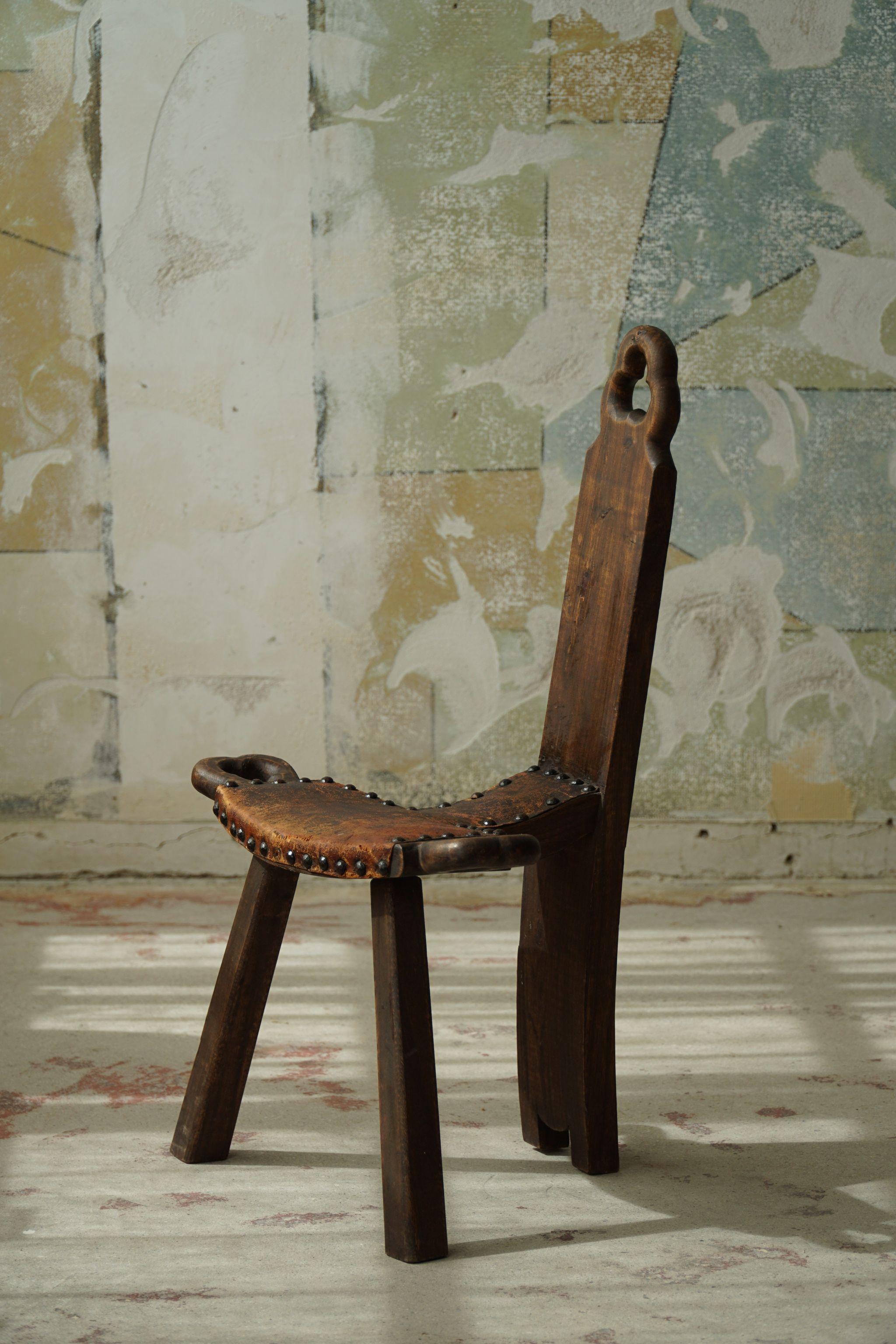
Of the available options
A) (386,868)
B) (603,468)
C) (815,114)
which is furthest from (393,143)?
(386,868)

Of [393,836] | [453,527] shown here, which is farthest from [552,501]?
[393,836]

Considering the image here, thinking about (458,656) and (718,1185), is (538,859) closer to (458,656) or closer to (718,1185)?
(718,1185)

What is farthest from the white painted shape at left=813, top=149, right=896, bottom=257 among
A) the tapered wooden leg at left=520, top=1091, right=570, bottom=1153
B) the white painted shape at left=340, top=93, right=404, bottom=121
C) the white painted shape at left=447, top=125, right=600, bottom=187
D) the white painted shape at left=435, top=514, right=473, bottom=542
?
the tapered wooden leg at left=520, top=1091, right=570, bottom=1153

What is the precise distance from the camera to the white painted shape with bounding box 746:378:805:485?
3.25m

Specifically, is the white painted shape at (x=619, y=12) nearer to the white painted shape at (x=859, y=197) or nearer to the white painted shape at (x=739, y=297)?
the white painted shape at (x=859, y=197)

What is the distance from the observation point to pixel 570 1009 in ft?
6.09

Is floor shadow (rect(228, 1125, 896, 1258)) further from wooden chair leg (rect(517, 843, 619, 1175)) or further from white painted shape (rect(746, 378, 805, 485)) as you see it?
white painted shape (rect(746, 378, 805, 485))

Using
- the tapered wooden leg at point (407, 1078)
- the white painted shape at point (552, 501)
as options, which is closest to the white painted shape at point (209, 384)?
the white painted shape at point (552, 501)

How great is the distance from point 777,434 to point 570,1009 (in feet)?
6.12

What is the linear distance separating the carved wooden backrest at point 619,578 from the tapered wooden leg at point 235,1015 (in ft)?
1.49

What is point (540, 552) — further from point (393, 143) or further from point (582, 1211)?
point (582, 1211)

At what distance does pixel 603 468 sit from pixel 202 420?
1627mm

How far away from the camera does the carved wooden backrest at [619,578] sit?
1775mm

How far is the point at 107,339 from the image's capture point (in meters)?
3.25
